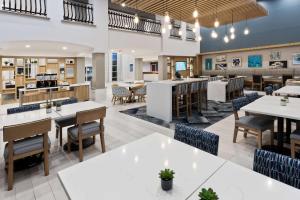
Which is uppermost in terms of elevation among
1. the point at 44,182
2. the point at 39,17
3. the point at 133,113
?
the point at 39,17

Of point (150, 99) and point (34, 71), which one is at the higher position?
point (34, 71)

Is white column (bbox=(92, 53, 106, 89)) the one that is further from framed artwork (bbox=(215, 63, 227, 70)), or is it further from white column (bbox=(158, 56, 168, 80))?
framed artwork (bbox=(215, 63, 227, 70))

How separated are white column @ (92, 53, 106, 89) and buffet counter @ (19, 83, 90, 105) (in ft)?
1.46

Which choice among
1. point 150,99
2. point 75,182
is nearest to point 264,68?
point 150,99

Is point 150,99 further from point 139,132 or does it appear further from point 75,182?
point 75,182

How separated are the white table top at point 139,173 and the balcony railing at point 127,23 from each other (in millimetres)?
7825

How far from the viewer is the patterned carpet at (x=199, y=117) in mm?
5035

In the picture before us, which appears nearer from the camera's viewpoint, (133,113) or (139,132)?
(139,132)

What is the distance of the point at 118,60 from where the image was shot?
1719 centimetres

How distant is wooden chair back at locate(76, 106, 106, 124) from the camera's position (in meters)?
2.95

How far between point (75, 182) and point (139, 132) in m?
3.21

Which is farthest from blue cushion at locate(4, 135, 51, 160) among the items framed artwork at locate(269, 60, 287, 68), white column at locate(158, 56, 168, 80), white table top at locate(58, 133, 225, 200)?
framed artwork at locate(269, 60, 287, 68)

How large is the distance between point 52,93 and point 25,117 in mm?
4822

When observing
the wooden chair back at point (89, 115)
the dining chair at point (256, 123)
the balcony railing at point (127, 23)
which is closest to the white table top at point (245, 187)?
the dining chair at point (256, 123)
